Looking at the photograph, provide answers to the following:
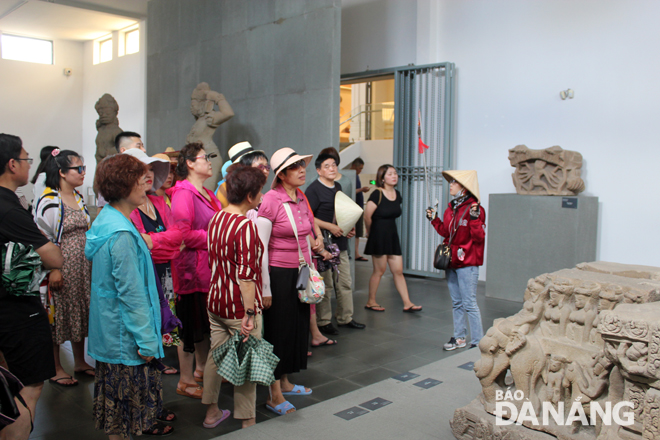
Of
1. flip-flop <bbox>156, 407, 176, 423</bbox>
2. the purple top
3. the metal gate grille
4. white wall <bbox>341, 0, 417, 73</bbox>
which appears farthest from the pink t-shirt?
white wall <bbox>341, 0, 417, 73</bbox>

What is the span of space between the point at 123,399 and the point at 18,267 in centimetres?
77

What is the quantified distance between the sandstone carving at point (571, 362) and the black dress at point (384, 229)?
9.81 feet

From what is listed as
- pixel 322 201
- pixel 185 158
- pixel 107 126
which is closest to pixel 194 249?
pixel 185 158

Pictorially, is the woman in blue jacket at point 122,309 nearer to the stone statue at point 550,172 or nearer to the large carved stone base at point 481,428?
the large carved stone base at point 481,428

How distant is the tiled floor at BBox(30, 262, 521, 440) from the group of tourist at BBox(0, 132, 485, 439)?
12 centimetres

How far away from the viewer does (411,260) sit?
27.6 ft

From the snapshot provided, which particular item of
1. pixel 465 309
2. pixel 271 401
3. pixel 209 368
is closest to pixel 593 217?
pixel 465 309

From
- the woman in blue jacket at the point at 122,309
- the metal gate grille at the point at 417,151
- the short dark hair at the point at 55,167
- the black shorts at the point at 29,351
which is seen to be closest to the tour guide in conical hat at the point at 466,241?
the woman in blue jacket at the point at 122,309

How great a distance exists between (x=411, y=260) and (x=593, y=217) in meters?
2.86

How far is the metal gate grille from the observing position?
7984mm

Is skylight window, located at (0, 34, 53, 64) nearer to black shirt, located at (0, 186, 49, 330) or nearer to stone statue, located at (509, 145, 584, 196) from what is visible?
stone statue, located at (509, 145, 584, 196)

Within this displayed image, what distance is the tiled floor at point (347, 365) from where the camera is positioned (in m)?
3.19

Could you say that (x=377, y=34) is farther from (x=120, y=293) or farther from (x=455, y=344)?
(x=120, y=293)

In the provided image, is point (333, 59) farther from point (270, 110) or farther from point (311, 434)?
point (311, 434)
